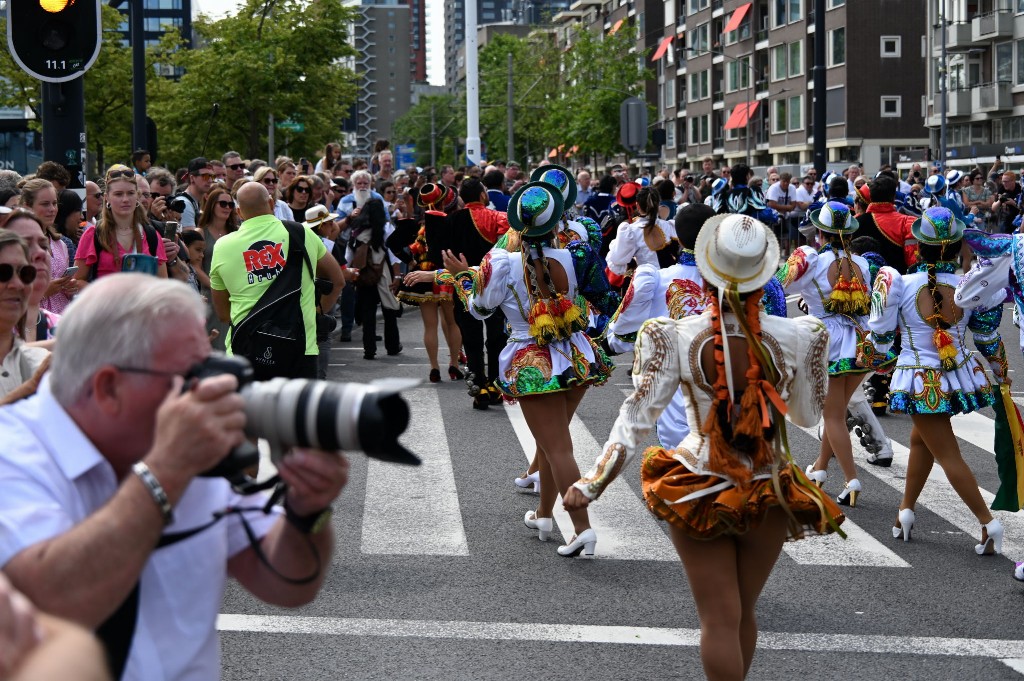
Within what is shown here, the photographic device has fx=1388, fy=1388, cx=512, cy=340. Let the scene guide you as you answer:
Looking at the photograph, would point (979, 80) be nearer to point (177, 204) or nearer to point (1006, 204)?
point (1006, 204)

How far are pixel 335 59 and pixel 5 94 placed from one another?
10741 millimetres

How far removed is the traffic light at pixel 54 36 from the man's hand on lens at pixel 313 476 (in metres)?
6.58

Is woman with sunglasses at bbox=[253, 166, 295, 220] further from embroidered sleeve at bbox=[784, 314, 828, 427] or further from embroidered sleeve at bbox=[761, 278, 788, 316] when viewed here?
embroidered sleeve at bbox=[784, 314, 828, 427]

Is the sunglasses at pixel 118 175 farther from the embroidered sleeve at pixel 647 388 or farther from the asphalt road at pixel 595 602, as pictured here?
the embroidered sleeve at pixel 647 388

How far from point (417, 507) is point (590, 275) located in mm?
1898

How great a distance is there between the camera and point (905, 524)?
7828mm

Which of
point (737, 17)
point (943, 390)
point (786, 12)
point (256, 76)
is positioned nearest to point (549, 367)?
point (943, 390)

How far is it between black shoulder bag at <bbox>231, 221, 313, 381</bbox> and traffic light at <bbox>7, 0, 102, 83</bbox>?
189cm

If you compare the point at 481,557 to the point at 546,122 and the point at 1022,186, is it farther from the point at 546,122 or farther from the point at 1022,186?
the point at 546,122

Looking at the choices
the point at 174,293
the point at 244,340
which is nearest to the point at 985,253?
the point at 244,340

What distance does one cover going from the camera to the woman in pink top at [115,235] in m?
8.33

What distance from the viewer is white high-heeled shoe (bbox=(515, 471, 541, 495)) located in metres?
9.02

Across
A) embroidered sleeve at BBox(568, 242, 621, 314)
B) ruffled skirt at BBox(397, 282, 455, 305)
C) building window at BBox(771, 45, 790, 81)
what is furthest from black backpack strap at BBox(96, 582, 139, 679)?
building window at BBox(771, 45, 790, 81)

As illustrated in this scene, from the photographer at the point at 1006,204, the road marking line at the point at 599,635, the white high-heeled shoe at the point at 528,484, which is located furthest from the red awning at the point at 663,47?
the road marking line at the point at 599,635
